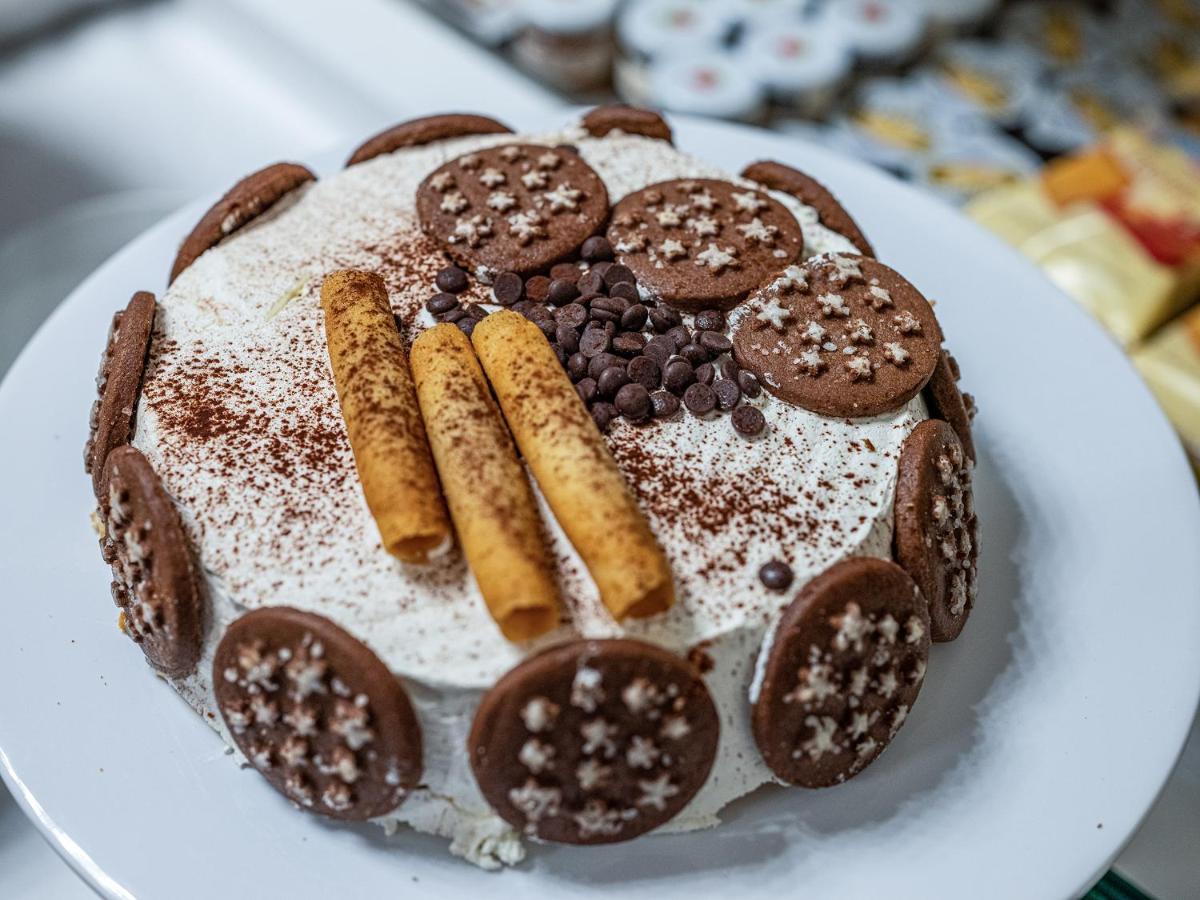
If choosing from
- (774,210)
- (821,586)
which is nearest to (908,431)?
(821,586)

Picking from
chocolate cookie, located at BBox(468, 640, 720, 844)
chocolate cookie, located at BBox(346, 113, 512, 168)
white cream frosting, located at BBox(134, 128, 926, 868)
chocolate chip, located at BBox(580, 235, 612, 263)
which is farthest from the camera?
chocolate cookie, located at BBox(346, 113, 512, 168)

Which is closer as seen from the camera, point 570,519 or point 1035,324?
point 570,519

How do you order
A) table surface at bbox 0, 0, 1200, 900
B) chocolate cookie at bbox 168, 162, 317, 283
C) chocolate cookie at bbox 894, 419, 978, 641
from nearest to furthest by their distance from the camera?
chocolate cookie at bbox 894, 419, 978, 641 → chocolate cookie at bbox 168, 162, 317, 283 → table surface at bbox 0, 0, 1200, 900

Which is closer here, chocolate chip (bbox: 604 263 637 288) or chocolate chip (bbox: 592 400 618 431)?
chocolate chip (bbox: 592 400 618 431)

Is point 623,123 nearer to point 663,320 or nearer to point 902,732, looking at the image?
point 663,320

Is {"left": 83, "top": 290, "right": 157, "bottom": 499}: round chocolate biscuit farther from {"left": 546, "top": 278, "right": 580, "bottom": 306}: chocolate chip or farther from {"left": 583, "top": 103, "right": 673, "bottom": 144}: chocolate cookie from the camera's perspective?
{"left": 583, "top": 103, "right": 673, "bottom": 144}: chocolate cookie

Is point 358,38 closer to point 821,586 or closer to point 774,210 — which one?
point 774,210

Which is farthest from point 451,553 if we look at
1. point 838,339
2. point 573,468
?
point 838,339

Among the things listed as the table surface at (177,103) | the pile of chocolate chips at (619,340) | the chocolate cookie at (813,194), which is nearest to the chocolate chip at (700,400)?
the pile of chocolate chips at (619,340)

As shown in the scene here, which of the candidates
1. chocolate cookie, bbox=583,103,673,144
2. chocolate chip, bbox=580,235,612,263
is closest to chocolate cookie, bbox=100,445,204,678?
chocolate chip, bbox=580,235,612,263
